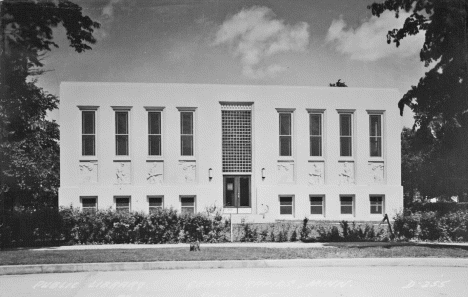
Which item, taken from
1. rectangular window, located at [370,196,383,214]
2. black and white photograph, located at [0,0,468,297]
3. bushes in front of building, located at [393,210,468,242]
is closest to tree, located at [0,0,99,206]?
black and white photograph, located at [0,0,468,297]

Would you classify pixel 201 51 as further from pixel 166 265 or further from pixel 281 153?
pixel 166 265

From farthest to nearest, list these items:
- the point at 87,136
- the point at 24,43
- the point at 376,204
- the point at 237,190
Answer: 1. the point at 376,204
2. the point at 237,190
3. the point at 87,136
4. the point at 24,43

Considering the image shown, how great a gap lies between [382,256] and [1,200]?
13.5m

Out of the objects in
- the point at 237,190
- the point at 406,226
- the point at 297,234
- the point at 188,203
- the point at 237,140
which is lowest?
the point at 297,234

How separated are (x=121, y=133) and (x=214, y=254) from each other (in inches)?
554

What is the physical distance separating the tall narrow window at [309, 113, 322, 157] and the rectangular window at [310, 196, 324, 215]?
2342 millimetres

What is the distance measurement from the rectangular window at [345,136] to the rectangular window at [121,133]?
11.6 m

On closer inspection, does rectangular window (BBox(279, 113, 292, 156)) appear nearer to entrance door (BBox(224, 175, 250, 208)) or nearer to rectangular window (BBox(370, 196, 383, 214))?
entrance door (BBox(224, 175, 250, 208))

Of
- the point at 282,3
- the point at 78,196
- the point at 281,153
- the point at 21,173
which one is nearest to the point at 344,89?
the point at 281,153

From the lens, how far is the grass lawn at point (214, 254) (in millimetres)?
13750

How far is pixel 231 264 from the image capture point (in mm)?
13352

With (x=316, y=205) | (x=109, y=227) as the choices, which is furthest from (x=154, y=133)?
(x=316, y=205)

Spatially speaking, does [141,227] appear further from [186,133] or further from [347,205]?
[347,205]

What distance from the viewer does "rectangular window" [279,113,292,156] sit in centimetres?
2834
